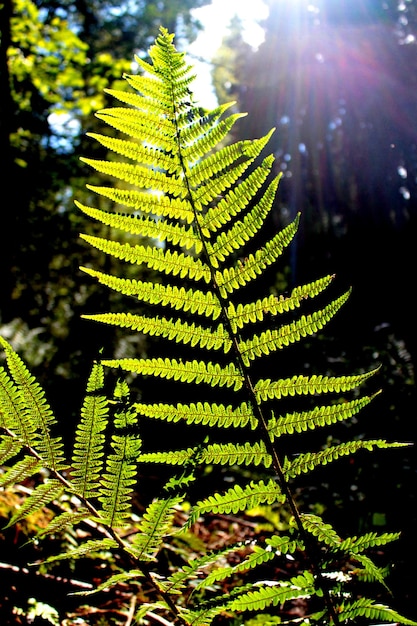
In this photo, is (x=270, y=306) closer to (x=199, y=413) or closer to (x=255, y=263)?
(x=255, y=263)

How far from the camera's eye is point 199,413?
2.71ft

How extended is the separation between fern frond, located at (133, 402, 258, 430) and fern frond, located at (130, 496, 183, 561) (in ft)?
0.47

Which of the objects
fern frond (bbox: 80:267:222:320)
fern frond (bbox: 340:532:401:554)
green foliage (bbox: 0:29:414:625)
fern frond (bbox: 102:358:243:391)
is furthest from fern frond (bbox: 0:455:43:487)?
fern frond (bbox: 340:532:401:554)

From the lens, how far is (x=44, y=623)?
A: 134 centimetres

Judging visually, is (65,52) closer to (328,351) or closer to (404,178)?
(328,351)

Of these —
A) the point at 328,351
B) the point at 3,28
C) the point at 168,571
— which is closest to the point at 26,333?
the point at 3,28

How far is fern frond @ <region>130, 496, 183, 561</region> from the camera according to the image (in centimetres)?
80

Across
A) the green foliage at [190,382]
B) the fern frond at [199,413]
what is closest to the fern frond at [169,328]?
the green foliage at [190,382]

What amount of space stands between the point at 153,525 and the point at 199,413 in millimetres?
216

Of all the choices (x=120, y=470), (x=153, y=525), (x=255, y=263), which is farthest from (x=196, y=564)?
(x=255, y=263)

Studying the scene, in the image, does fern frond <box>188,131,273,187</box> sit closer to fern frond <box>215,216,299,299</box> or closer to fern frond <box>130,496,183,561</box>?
fern frond <box>215,216,299,299</box>

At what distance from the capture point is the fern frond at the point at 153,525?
80 centimetres

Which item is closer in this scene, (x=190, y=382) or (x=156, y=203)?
(x=190, y=382)

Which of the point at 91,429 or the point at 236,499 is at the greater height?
the point at 91,429
